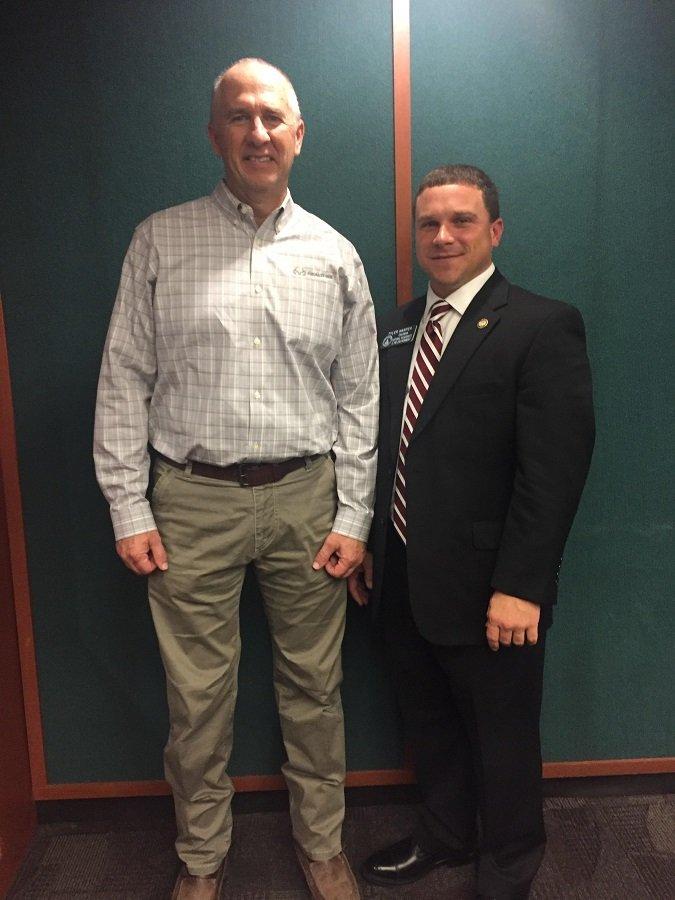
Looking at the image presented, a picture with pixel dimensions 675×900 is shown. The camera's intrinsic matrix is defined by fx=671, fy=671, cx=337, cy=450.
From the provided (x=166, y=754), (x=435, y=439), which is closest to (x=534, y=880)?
(x=166, y=754)

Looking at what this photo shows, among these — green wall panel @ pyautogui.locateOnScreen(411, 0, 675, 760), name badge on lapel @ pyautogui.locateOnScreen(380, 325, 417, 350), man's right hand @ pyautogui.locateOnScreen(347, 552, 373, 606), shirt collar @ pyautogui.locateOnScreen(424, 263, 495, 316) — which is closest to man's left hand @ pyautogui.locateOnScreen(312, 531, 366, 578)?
man's right hand @ pyautogui.locateOnScreen(347, 552, 373, 606)

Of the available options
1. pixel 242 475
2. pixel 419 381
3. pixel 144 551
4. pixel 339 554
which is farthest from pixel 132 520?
pixel 419 381

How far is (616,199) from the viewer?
5.82ft

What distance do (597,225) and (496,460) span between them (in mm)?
803

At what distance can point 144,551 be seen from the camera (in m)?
1.50

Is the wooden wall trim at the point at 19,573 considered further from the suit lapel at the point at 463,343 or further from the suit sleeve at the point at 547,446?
the suit sleeve at the point at 547,446

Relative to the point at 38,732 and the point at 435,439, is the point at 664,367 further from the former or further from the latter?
the point at 38,732

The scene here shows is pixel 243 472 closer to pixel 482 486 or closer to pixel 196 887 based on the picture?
pixel 482 486

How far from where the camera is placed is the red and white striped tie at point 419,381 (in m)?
1.50

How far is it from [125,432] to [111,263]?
0.54m

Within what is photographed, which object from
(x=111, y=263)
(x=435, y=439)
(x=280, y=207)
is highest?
(x=280, y=207)

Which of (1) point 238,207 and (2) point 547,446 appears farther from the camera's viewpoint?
(1) point 238,207

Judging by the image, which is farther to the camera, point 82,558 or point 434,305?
point 82,558

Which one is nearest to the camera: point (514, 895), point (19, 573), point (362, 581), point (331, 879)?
point (514, 895)
